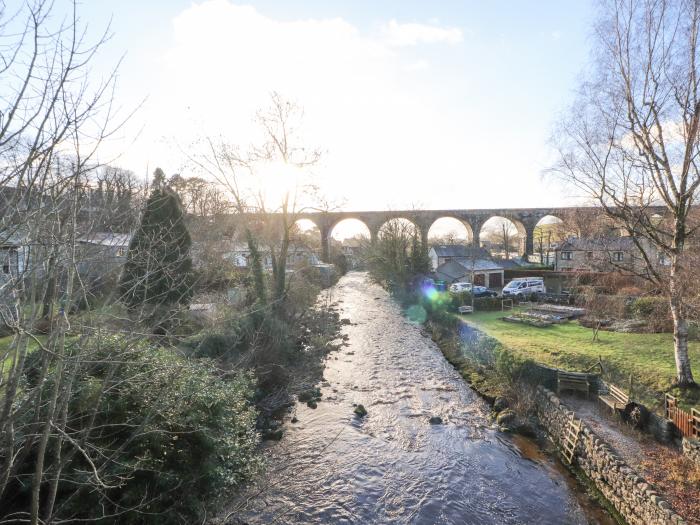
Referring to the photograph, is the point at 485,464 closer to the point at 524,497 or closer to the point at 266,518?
the point at 524,497

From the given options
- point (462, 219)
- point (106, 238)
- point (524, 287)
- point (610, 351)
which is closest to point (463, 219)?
point (462, 219)

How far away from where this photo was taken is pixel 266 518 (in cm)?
632

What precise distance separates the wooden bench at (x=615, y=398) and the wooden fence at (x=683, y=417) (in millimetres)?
784

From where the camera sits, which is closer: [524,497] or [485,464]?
[524,497]

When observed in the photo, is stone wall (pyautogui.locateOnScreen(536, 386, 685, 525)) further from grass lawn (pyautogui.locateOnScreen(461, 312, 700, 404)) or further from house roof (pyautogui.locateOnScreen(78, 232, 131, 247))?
house roof (pyautogui.locateOnScreen(78, 232, 131, 247))

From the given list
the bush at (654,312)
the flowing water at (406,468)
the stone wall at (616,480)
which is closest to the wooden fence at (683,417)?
the stone wall at (616,480)

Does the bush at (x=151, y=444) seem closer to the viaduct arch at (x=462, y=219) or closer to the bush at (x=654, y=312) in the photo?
the bush at (x=654, y=312)

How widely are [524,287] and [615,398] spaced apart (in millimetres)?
17224

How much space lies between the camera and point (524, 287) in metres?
25.5

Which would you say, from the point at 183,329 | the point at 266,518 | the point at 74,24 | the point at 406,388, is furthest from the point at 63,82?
the point at 406,388

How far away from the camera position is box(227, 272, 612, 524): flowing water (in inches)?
258

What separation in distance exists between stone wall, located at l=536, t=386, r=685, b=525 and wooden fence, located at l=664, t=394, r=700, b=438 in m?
1.54

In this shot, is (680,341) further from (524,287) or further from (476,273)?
(476,273)

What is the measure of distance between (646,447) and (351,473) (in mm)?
6088
